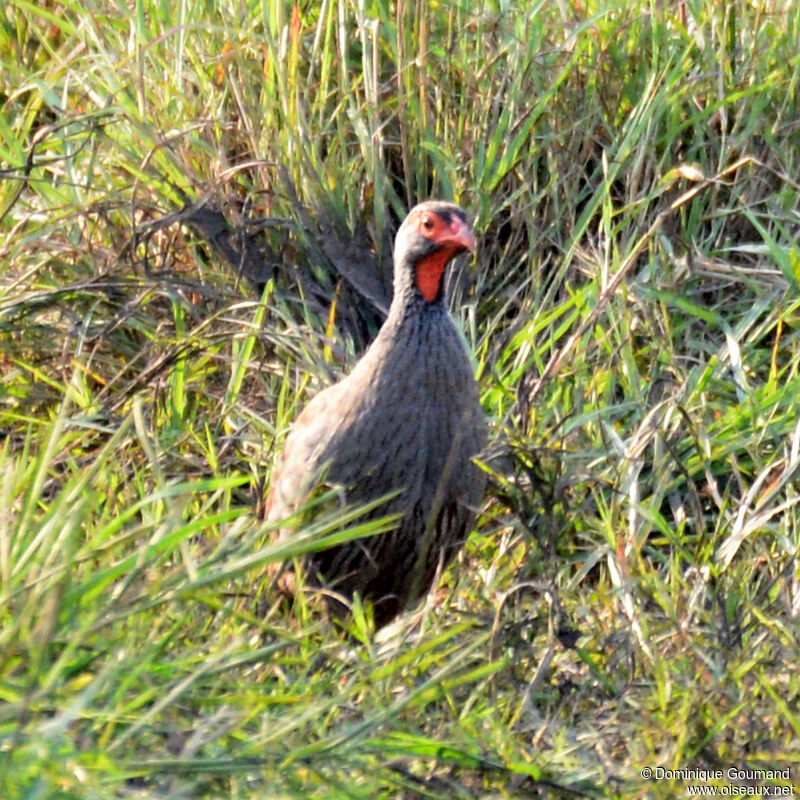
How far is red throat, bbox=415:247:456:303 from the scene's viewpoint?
3877mm

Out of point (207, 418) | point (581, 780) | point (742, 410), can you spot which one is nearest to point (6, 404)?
point (207, 418)

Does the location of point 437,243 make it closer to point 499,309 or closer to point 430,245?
point 430,245

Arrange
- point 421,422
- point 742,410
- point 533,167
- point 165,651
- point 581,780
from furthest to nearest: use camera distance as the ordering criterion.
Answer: point 533,167, point 742,410, point 421,422, point 581,780, point 165,651

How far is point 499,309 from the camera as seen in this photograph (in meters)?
4.63

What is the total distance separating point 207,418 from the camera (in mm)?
4375

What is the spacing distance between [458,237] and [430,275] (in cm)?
12

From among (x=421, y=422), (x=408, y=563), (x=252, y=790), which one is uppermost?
(x=252, y=790)

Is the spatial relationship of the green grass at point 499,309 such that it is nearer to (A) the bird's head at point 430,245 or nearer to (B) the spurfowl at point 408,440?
(B) the spurfowl at point 408,440

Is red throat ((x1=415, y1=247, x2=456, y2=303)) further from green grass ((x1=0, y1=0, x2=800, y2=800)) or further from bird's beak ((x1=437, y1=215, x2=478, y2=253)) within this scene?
green grass ((x1=0, y1=0, x2=800, y2=800))

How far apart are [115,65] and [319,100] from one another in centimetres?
62

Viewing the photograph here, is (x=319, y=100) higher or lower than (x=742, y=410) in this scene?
higher

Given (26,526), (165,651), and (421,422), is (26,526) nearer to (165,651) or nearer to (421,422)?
(165,651)

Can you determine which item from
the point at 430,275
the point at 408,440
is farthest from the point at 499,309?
the point at 408,440

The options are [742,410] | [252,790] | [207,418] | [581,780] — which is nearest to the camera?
[252,790]
